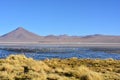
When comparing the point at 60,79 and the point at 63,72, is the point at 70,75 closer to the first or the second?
the point at 63,72

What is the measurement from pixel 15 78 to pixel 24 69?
3.74m

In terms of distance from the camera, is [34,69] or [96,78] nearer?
[96,78]

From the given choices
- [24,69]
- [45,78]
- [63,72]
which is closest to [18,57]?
[24,69]

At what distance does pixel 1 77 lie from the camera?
17.9 meters

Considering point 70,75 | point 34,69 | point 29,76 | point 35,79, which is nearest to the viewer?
point 35,79

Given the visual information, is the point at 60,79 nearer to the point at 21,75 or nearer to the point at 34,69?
the point at 21,75

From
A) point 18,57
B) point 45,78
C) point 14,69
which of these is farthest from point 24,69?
point 18,57

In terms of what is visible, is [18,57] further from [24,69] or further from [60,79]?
[60,79]

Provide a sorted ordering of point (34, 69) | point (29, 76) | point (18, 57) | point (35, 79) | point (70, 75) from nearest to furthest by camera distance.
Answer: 1. point (35, 79)
2. point (29, 76)
3. point (70, 75)
4. point (34, 69)
5. point (18, 57)

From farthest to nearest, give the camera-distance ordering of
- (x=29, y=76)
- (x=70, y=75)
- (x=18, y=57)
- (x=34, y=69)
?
(x=18, y=57) < (x=34, y=69) < (x=70, y=75) < (x=29, y=76)

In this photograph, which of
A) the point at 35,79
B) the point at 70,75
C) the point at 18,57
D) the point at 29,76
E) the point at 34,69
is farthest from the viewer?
the point at 18,57

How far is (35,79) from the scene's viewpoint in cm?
1652

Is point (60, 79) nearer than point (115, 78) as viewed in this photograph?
Yes

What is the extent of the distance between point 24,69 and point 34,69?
1.11 m
